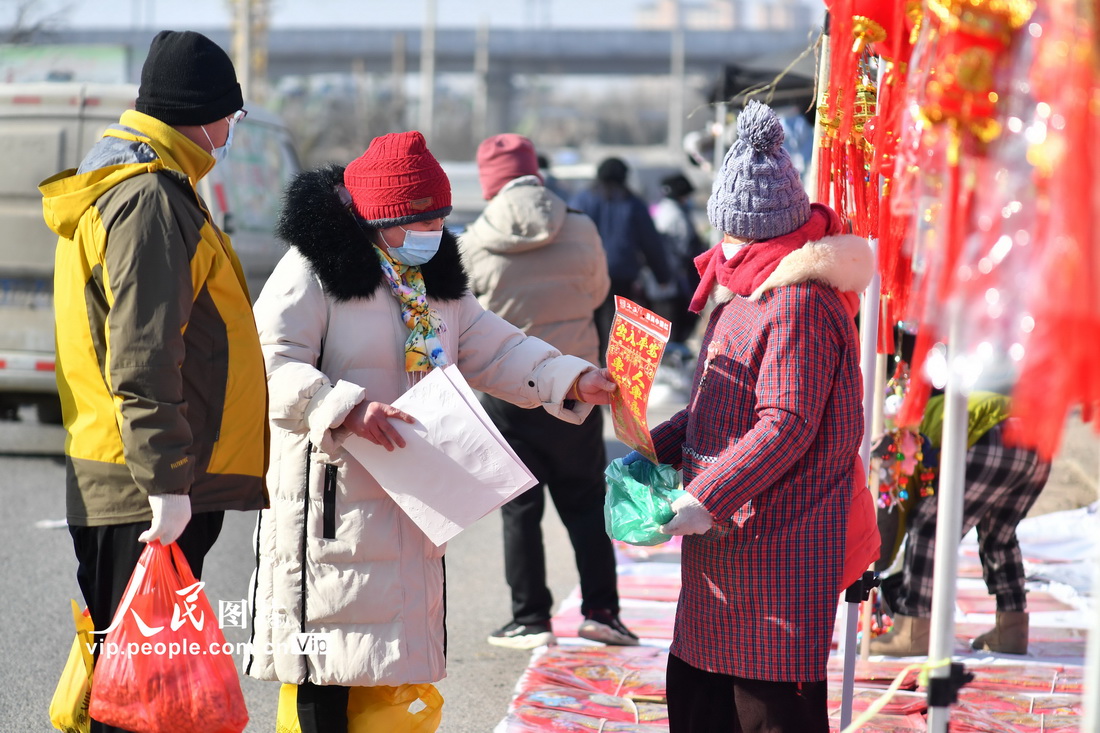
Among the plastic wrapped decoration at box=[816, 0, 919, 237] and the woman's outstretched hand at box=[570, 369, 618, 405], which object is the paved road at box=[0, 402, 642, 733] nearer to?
the woman's outstretched hand at box=[570, 369, 618, 405]

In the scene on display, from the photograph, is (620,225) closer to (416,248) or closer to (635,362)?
(416,248)

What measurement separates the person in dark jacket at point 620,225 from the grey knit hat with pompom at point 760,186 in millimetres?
6328

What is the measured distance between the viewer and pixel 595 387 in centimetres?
306

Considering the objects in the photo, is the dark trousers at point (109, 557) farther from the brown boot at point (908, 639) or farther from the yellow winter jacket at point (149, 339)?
the brown boot at point (908, 639)

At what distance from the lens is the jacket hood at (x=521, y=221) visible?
480cm

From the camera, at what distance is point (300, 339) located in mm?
2842

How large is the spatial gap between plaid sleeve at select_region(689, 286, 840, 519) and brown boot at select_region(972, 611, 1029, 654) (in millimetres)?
2368

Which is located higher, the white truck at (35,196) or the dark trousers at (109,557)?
the white truck at (35,196)

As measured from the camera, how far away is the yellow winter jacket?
8.36 ft

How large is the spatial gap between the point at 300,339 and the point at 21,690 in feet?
6.71

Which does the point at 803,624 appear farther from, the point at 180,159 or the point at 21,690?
the point at 21,690

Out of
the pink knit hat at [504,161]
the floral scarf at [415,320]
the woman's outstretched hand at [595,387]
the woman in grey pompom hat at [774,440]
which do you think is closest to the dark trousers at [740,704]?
the woman in grey pompom hat at [774,440]

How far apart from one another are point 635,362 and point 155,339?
110 cm

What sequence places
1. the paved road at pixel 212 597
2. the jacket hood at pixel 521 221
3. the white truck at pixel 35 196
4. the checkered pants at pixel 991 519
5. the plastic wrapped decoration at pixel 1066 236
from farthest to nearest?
the white truck at pixel 35 196, the jacket hood at pixel 521 221, the checkered pants at pixel 991 519, the paved road at pixel 212 597, the plastic wrapped decoration at pixel 1066 236
